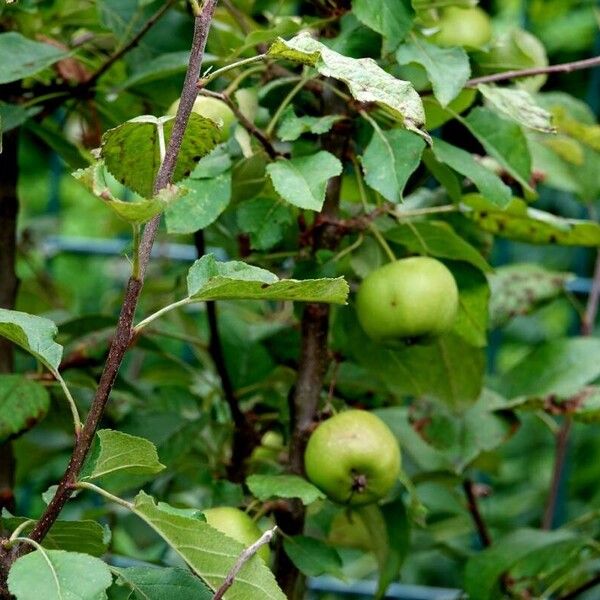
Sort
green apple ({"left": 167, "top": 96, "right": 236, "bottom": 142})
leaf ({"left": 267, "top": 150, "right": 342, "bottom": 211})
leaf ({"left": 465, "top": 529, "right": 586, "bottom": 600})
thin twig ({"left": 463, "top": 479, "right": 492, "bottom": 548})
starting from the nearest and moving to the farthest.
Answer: leaf ({"left": 267, "top": 150, "right": 342, "bottom": 211}), green apple ({"left": 167, "top": 96, "right": 236, "bottom": 142}), leaf ({"left": 465, "top": 529, "right": 586, "bottom": 600}), thin twig ({"left": 463, "top": 479, "right": 492, "bottom": 548})

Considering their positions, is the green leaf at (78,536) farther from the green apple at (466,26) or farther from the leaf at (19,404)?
the green apple at (466,26)

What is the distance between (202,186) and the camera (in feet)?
3.22

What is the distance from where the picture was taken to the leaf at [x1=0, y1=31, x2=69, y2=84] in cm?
105

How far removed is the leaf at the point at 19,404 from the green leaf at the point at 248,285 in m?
0.38

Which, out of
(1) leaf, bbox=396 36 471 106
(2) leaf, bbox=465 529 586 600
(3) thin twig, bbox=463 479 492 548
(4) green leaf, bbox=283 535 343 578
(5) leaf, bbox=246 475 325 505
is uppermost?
(1) leaf, bbox=396 36 471 106

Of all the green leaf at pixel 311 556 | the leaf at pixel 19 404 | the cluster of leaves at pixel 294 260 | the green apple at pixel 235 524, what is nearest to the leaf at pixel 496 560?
the cluster of leaves at pixel 294 260

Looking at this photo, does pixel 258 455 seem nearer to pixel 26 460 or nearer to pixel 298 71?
pixel 26 460

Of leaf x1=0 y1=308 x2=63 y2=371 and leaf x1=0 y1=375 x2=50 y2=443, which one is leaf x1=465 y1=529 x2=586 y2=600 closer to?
leaf x1=0 y1=375 x2=50 y2=443

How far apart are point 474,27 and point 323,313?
46 centimetres

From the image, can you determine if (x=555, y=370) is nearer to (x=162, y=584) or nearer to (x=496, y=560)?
(x=496, y=560)

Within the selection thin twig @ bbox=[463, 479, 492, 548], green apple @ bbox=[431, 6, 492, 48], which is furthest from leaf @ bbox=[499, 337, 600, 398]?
green apple @ bbox=[431, 6, 492, 48]

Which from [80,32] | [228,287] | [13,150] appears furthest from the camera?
[80,32]

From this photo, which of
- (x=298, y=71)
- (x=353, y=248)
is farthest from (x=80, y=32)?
(x=353, y=248)

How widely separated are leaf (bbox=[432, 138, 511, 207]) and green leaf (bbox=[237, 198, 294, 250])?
0.15 m
